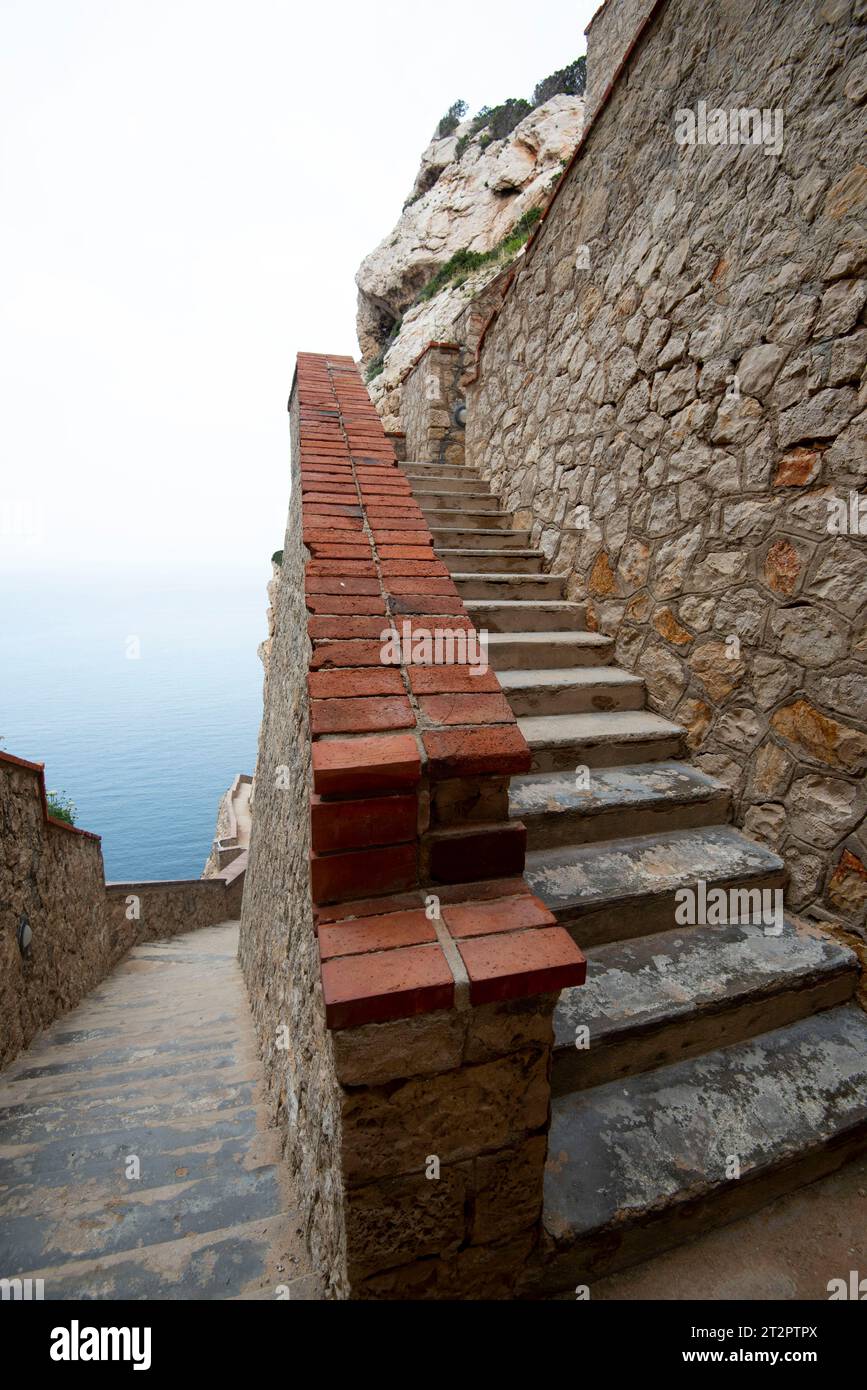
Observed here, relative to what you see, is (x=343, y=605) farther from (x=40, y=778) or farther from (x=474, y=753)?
(x=40, y=778)

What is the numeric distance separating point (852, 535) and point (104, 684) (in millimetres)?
157875

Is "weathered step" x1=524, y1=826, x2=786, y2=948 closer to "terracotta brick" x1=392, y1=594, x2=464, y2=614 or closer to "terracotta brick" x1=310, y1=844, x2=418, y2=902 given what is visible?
"terracotta brick" x1=310, y1=844, x2=418, y2=902

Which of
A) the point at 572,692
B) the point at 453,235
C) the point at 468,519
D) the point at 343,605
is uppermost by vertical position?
the point at 453,235

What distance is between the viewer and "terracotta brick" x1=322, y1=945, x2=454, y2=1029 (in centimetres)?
91

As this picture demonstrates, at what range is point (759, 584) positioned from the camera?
216 cm

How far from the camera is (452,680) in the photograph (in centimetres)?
140

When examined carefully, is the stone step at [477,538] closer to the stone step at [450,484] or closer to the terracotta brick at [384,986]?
the stone step at [450,484]

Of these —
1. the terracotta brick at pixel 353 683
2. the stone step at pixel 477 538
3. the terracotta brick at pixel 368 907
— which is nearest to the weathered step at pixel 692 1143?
the terracotta brick at pixel 368 907

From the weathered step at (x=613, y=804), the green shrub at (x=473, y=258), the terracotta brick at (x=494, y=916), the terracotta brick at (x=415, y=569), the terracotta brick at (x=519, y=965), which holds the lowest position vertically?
the weathered step at (x=613, y=804)

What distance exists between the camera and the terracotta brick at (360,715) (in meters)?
1.20

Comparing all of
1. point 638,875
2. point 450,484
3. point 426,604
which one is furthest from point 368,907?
point 450,484

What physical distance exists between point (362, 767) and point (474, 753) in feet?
0.79

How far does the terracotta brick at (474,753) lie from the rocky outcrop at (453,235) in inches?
432
